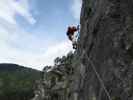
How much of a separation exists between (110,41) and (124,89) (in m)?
1.29

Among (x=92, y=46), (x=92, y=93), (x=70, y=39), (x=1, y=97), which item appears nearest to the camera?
(x=92, y=93)

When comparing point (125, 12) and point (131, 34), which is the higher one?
point (125, 12)

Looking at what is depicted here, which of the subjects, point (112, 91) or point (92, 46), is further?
point (92, 46)

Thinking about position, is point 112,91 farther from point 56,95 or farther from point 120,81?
point 56,95

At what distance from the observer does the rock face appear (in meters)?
6.07

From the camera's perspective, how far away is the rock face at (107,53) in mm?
6066

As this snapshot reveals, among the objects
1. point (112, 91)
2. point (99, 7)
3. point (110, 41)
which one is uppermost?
point (99, 7)

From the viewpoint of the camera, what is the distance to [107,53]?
6.69 m

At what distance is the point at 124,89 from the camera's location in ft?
19.1

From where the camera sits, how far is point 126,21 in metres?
6.61

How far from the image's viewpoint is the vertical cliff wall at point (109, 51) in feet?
19.8

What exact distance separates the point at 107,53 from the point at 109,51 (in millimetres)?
84

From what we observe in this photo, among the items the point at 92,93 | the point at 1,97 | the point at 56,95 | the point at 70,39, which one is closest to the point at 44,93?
the point at 56,95

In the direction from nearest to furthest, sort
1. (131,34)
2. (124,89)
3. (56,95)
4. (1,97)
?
(124,89) → (131,34) → (56,95) → (1,97)
